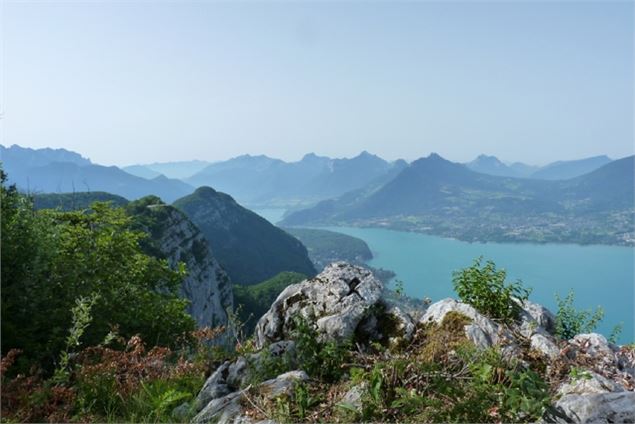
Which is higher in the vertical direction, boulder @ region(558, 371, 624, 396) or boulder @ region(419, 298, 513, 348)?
boulder @ region(419, 298, 513, 348)

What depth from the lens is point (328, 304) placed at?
742 cm

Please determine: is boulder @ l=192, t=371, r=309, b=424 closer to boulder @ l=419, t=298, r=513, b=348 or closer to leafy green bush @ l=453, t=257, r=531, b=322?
boulder @ l=419, t=298, r=513, b=348

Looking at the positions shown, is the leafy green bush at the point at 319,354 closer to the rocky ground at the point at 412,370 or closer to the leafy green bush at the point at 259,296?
the rocky ground at the point at 412,370

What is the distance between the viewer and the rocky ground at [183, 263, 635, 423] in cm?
412

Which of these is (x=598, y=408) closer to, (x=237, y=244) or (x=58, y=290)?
(x=58, y=290)

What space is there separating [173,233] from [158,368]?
84.5 meters

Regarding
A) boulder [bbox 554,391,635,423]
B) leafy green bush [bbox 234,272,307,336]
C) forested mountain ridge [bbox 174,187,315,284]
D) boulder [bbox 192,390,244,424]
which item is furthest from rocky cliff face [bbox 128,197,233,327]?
forested mountain ridge [bbox 174,187,315,284]

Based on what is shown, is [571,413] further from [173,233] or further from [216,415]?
[173,233]

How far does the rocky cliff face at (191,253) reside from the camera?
252ft

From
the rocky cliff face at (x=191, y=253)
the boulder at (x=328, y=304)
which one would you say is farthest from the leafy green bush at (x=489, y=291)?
the rocky cliff face at (x=191, y=253)

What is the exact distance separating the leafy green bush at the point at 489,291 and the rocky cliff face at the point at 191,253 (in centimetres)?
6825

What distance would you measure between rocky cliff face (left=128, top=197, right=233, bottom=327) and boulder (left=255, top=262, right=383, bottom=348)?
217ft

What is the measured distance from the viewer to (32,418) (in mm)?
4879

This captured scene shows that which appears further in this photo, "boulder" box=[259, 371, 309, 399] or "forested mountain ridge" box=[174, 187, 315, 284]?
"forested mountain ridge" box=[174, 187, 315, 284]
